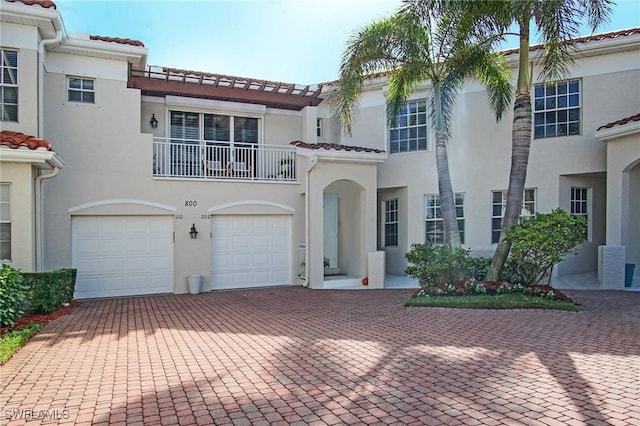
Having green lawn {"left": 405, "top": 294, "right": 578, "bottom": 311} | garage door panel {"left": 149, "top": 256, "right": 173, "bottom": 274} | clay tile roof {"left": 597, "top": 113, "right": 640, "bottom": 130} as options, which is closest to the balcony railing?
garage door panel {"left": 149, "top": 256, "right": 173, "bottom": 274}

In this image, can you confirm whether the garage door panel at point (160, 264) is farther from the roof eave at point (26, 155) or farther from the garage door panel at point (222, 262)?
the roof eave at point (26, 155)

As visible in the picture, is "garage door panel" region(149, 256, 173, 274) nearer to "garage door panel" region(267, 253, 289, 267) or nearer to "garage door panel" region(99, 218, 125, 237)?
"garage door panel" region(99, 218, 125, 237)

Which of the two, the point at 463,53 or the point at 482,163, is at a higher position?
the point at 463,53

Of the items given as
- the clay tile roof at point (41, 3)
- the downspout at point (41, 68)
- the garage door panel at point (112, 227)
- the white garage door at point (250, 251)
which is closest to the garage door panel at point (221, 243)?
the white garage door at point (250, 251)

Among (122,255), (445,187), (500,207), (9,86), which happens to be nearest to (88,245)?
(122,255)

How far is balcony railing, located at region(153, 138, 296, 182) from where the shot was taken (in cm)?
1355

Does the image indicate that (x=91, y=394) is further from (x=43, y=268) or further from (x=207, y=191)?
(x=207, y=191)

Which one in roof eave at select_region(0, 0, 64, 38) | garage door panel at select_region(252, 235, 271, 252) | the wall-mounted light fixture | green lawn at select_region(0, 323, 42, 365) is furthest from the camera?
garage door panel at select_region(252, 235, 271, 252)

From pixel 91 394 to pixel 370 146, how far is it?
12715 mm

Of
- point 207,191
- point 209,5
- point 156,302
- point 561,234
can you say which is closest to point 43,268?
point 156,302

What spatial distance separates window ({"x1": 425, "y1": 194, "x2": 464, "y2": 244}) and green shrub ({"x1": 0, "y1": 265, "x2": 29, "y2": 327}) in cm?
1183

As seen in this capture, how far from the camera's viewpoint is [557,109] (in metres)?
13.7

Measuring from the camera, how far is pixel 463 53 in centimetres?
1123

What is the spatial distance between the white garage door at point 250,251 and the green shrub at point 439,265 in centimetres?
497
